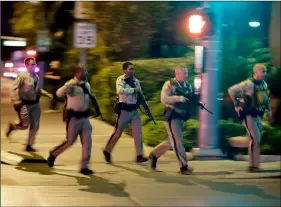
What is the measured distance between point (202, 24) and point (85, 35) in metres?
2.17

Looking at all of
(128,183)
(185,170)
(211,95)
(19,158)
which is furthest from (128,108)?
(19,158)

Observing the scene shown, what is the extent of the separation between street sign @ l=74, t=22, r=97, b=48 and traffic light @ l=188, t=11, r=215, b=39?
6.00 feet

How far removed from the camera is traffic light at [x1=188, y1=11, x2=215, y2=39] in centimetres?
1002

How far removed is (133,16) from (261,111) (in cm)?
650

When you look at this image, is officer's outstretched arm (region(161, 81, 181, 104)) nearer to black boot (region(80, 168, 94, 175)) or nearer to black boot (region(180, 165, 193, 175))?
black boot (region(180, 165, 193, 175))

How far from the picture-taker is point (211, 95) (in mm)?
10477

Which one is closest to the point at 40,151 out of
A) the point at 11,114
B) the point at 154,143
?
the point at 154,143

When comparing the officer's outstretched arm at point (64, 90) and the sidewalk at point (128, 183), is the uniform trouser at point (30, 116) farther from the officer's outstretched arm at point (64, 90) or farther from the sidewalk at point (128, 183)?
the officer's outstretched arm at point (64, 90)

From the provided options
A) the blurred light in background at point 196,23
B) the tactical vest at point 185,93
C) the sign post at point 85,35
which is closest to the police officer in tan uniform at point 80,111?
the tactical vest at point 185,93

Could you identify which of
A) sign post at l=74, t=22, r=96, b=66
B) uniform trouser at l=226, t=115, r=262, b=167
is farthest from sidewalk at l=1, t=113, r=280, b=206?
sign post at l=74, t=22, r=96, b=66

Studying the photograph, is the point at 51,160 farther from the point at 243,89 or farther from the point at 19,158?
the point at 243,89

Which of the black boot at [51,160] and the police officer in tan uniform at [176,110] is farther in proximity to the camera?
the black boot at [51,160]

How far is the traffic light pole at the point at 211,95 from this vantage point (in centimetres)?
1043

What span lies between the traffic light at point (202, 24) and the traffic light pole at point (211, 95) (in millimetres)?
297
